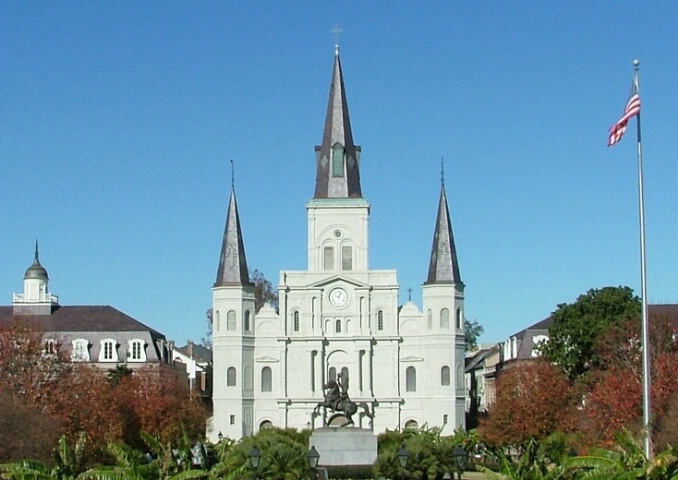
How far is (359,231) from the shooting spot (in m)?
107

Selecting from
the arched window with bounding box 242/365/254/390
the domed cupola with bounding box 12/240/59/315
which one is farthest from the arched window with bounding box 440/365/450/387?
the domed cupola with bounding box 12/240/59/315

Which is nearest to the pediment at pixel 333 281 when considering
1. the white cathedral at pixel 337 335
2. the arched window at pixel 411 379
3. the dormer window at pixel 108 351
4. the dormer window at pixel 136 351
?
the white cathedral at pixel 337 335

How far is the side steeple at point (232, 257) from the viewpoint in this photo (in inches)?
4151

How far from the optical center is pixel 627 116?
38531 millimetres

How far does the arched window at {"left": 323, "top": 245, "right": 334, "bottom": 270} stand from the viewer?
106875mm

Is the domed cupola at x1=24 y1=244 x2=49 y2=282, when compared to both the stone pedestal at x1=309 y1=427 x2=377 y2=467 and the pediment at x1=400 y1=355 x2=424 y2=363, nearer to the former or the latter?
the pediment at x1=400 y1=355 x2=424 y2=363

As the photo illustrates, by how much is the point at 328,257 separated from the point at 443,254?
9.37 m

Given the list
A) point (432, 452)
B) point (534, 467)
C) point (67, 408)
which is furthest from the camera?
point (67, 408)

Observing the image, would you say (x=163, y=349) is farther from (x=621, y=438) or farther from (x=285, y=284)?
(x=621, y=438)

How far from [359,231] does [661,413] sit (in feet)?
183

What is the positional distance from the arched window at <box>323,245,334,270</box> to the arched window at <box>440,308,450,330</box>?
9673 mm

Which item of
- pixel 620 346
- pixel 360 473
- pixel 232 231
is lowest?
pixel 360 473

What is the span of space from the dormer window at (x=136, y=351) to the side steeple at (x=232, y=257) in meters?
7.61

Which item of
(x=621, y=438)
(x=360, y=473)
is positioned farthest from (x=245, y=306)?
(x=621, y=438)
